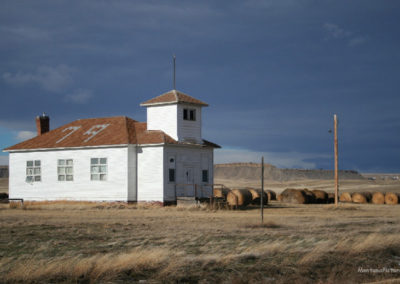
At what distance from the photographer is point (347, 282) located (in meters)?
10.8

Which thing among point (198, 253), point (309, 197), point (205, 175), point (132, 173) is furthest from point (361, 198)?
point (198, 253)

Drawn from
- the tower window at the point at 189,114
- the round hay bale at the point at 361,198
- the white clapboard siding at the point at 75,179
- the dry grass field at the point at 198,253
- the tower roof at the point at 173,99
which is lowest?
the dry grass field at the point at 198,253

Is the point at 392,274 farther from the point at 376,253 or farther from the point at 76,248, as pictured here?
the point at 76,248

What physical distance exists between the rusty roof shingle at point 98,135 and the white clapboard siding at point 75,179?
0.48m

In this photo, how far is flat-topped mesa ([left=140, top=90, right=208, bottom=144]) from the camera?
35062 millimetres

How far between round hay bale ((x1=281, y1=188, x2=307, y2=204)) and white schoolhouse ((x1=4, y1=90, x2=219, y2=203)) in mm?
7037

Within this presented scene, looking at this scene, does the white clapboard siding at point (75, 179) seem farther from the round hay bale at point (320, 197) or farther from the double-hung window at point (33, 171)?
the round hay bale at point (320, 197)

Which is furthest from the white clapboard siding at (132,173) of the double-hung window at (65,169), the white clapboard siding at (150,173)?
the double-hung window at (65,169)

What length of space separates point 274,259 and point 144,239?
4.63 m

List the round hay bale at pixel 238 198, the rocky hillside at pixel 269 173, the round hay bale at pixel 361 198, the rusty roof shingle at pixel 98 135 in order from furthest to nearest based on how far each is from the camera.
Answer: the rocky hillside at pixel 269 173
the round hay bale at pixel 361 198
the round hay bale at pixel 238 198
the rusty roof shingle at pixel 98 135

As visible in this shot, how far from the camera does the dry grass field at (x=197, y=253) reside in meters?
10.8

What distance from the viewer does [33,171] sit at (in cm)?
3794

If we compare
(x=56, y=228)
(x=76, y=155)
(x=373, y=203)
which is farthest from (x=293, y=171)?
(x=56, y=228)

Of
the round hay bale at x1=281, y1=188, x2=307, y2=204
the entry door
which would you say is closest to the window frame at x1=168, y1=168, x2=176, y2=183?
the entry door
